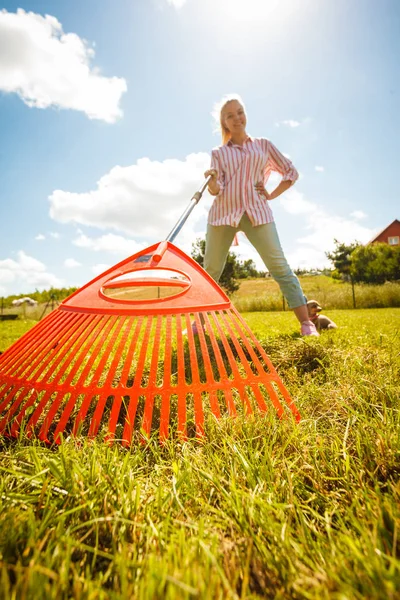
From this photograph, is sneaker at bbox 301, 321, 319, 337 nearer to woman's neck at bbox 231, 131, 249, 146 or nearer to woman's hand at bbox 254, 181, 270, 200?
woman's hand at bbox 254, 181, 270, 200

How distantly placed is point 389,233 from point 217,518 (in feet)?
140

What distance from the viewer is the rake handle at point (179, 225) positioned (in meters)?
1.84

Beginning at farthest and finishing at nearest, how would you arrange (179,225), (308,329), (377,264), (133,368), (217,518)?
(377,264), (308,329), (179,225), (133,368), (217,518)

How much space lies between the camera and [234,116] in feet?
A: 10.4

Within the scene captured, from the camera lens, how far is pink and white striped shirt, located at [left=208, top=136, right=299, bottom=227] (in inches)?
120

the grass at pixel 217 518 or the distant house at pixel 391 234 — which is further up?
the distant house at pixel 391 234

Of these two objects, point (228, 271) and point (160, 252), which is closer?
point (160, 252)

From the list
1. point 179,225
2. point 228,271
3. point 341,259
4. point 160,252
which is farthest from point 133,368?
point 341,259

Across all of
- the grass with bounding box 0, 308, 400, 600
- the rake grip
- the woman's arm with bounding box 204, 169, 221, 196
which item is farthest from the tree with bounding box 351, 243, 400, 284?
the grass with bounding box 0, 308, 400, 600

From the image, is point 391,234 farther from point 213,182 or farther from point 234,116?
point 213,182

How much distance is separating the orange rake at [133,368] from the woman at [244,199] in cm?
130

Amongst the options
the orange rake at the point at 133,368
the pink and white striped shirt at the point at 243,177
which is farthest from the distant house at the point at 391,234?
the orange rake at the point at 133,368

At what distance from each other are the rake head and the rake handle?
1 cm

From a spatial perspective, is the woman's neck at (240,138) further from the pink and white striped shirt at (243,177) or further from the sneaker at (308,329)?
the sneaker at (308,329)
